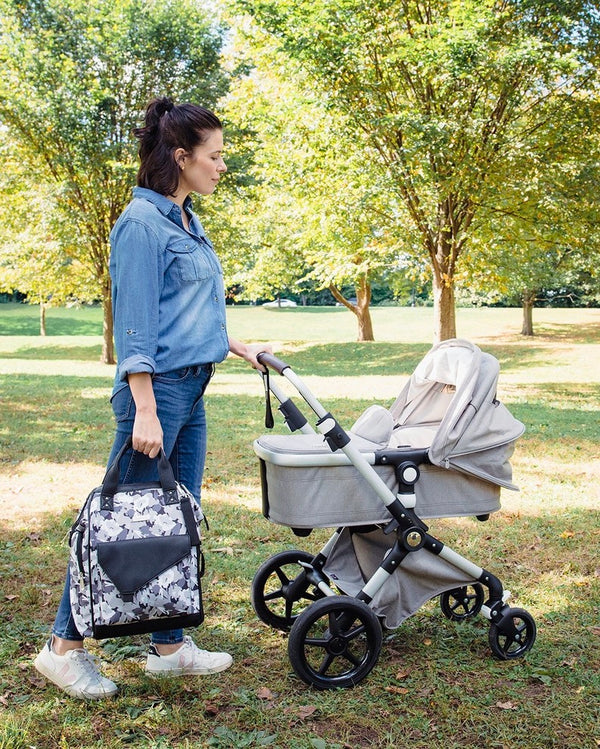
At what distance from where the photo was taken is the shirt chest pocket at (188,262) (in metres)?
2.76

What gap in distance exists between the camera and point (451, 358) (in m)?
3.47

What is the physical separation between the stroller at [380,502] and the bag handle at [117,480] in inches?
16.5

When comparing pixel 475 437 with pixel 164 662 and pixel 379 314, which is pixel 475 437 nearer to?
pixel 164 662

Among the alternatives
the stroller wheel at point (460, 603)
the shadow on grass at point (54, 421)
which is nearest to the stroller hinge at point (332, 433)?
the stroller wheel at point (460, 603)

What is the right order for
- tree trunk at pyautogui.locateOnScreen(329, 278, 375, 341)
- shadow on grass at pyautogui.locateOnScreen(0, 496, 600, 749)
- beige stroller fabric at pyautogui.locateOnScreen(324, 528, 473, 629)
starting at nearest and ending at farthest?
shadow on grass at pyautogui.locateOnScreen(0, 496, 600, 749), beige stroller fabric at pyautogui.locateOnScreen(324, 528, 473, 629), tree trunk at pyautogui.locateOnScreen(329, 278, 375, 341)

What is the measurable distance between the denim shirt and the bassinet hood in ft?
3.12

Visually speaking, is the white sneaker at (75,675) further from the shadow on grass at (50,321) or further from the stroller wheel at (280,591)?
the shadow on grass at (50,321)

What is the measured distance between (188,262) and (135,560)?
1051mm

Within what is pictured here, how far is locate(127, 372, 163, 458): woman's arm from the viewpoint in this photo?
8.51 feet

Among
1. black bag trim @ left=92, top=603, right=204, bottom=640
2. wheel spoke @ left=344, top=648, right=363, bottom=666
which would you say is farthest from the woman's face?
wheel spoke @ left=344, top=648, right=363, bottom=666

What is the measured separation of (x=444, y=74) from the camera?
11.5 meters

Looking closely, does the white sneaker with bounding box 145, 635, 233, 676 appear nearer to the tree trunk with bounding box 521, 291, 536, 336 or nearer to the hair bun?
the hair bun

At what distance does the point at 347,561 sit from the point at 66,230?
15772mm

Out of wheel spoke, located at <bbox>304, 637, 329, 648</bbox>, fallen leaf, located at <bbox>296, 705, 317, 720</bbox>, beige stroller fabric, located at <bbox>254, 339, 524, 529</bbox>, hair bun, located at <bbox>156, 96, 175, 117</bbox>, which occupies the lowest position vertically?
fallen leaf, located at <bbox>296, 705, 317, 720</bbox>
